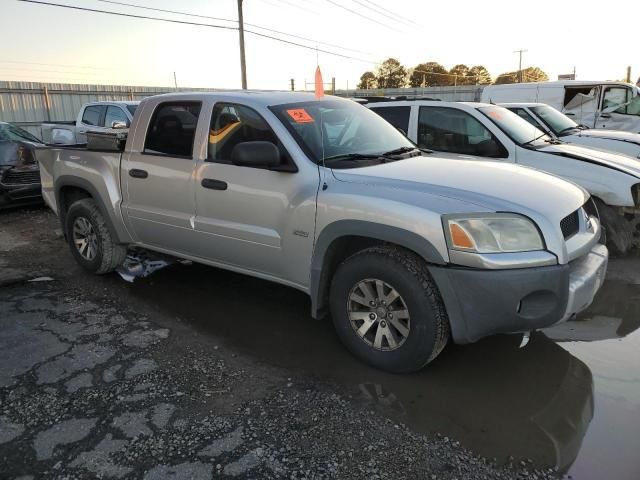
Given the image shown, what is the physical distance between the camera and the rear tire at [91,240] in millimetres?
4973

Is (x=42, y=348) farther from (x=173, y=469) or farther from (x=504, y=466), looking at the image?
(x=504, y=466)

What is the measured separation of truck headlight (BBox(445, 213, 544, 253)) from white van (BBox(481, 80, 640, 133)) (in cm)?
1172

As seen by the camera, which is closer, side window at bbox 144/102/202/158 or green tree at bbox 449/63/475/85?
side window at bbox 144/102/202/158

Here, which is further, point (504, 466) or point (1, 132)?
point (1, 132)

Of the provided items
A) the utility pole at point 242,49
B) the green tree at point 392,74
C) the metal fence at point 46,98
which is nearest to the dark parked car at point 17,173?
the metal fence at point 46,98

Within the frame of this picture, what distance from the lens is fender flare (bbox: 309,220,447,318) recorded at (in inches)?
112

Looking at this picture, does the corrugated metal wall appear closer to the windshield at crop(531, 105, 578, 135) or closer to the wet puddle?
the wet puddle

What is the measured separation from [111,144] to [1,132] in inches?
218

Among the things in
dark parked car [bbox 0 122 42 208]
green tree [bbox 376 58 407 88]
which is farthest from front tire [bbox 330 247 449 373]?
green tree [bbox 376 58 407 88]

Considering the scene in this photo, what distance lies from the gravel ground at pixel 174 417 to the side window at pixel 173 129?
1432mm

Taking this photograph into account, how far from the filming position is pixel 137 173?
442cm

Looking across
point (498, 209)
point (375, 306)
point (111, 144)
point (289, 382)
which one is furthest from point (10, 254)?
point (498, 209)

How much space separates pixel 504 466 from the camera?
7.83ft

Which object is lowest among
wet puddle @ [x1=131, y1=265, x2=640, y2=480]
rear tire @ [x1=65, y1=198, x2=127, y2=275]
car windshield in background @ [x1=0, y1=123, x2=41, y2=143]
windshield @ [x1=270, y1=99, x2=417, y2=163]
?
wet puddle @ [x1=131, y1=265, x2=640, y2=480]
